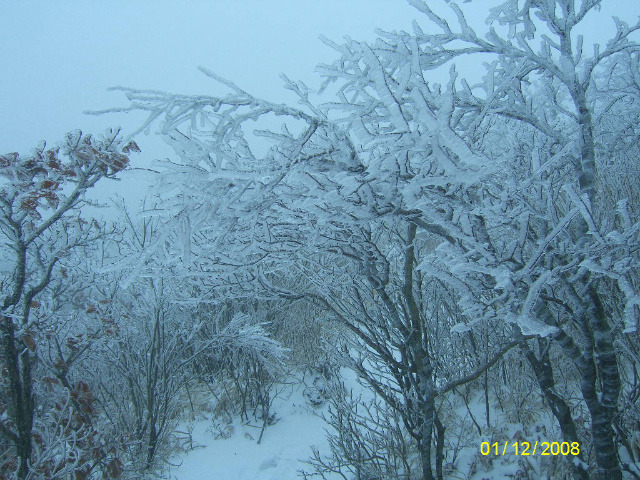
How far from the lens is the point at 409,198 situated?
137 centimetres

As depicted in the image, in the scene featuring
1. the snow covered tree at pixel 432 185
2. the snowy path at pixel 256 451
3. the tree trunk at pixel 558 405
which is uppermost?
the snow covered tree at pixel 432 185

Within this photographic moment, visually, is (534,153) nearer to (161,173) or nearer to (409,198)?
(409,198)

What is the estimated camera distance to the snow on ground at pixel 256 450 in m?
5.60

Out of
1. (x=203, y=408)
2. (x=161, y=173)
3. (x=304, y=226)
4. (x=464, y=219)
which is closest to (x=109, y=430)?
(x=203, y=408)

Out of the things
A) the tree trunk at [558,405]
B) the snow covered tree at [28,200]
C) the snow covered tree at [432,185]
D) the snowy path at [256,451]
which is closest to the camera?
the snow covered tree at [432,185]

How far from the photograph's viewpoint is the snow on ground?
560 cm

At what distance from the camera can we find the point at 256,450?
242 inches

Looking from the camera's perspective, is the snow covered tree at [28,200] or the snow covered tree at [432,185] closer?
the snow covered tree at [432,185]

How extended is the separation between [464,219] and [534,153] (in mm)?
693

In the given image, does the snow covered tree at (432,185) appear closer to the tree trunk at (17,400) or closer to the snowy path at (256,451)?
the tree trunk at (17,400)

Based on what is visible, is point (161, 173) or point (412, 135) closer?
point (412, 135)
